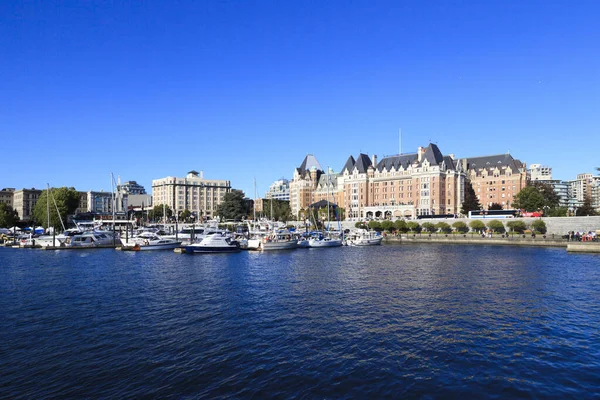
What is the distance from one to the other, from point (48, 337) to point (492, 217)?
113876mm

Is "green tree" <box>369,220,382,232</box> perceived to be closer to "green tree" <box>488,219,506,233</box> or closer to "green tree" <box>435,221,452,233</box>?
"green tree" <box>435,221,452,233</box>

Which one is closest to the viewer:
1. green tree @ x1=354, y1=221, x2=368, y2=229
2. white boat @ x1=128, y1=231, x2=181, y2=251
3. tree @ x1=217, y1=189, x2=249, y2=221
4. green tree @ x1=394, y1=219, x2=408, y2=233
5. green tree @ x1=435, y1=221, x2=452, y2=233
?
white boat @ x1=128, y1=231, x2=181, y2=251

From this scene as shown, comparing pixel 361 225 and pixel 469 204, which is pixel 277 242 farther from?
pixel 469 204

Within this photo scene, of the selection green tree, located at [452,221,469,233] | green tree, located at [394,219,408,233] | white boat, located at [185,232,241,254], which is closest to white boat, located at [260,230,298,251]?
white boat, located at [185,232,241,254]

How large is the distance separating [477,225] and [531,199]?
2615 centimetres

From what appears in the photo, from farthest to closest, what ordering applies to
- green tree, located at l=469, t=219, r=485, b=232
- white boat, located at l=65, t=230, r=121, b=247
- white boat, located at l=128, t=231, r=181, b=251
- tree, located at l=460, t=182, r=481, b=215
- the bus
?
1. tree, located at l=460, t=182, r=481, b=215
2. the bus
3. green tree, located at l=469, t=219, r=485, b=232
4. white boat, located at l=65, t=230, r=121, b=247
5. white boat, located at l=128, t=231, r=181, b=251

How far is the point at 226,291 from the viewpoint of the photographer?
3788cm

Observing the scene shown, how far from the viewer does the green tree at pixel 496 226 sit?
10762 cm

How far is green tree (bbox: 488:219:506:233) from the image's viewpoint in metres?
108

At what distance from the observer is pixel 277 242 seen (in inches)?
3238

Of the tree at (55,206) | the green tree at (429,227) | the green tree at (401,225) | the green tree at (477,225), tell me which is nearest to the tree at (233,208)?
the tree at (55,206)

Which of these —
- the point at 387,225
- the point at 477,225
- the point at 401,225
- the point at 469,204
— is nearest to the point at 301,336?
the point at 477,225

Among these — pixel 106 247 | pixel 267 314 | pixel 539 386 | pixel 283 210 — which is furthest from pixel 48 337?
pixel 283 210

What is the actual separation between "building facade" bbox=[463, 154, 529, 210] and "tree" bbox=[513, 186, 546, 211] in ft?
64.7
